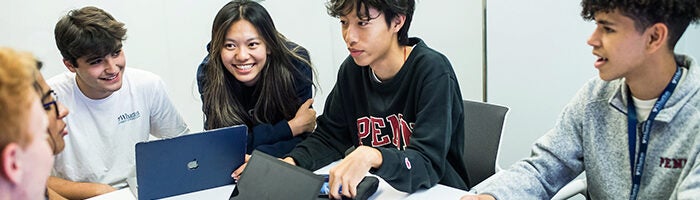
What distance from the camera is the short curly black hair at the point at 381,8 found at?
5.58 ft

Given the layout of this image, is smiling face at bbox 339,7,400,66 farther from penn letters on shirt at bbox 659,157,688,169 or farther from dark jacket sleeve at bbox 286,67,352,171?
penn letters on shirt at bbox 659,157,688,169

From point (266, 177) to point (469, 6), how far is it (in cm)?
189

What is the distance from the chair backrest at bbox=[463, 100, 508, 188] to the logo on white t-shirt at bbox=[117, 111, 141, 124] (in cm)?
117

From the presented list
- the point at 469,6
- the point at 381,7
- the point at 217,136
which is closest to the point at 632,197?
the point at 381,7

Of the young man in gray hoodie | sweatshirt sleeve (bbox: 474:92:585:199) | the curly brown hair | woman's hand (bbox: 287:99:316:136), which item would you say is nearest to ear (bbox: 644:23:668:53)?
the young man in gray hoodie

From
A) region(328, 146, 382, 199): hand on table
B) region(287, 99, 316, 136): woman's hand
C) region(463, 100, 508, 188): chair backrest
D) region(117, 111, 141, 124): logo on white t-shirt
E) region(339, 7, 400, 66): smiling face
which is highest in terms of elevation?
region(339, 7, 400, 66): smiling face

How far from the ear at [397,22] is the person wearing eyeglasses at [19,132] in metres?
1.14

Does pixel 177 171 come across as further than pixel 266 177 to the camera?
Yes

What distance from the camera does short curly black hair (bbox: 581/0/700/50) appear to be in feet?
4.03

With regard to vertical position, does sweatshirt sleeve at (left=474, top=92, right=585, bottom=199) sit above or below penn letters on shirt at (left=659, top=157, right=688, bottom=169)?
below

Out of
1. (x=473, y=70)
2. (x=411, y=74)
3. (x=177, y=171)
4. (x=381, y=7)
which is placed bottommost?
(x=473, y=70)

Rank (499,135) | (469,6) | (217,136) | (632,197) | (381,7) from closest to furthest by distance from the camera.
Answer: (632,197) → (217,136) → (381,7) → (499,135) → (469,6)

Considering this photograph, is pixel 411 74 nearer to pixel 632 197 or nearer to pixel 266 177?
pixel 266 177

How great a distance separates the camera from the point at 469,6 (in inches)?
119
